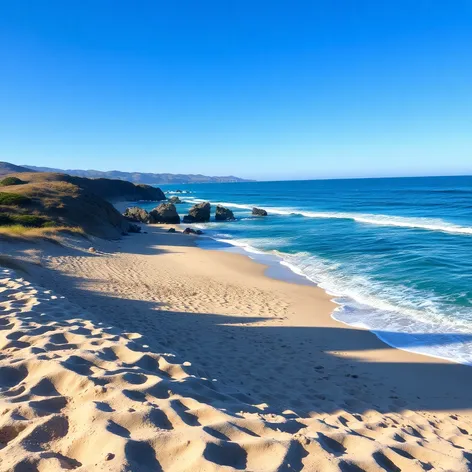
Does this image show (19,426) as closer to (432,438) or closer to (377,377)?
(432,438)

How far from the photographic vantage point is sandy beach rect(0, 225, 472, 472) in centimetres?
296

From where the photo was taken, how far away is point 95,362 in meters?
4.39

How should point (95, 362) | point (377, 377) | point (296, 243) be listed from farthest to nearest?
point (296, 243) → point (377, 377) → point (95, 362)

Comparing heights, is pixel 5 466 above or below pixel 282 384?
above

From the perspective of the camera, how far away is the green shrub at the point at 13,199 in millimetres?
25413

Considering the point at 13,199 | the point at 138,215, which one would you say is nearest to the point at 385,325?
the point at 13,199

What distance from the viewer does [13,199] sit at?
84.5 ft

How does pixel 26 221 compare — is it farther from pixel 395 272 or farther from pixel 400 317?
pixel 400 317

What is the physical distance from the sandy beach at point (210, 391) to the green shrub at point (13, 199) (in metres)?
16.3

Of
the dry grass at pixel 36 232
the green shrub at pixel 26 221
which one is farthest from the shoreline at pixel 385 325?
the green shrub at pixel 26 221

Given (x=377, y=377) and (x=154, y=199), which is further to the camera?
(x=154, y=199)

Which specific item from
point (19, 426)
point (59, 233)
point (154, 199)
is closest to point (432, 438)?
point (19, 426)

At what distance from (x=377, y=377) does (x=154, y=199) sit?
9158cm

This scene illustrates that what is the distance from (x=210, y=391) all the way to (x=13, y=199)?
86.9 feet
